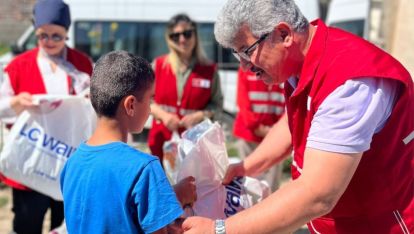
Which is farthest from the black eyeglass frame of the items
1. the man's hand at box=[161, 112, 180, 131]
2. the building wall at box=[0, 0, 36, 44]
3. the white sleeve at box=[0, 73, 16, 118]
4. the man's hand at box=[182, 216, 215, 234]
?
Answer: the building wall at box=[0, 0, 36, 44]

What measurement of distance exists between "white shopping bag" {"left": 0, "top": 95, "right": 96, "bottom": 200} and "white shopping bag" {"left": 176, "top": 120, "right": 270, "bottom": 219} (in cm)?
114

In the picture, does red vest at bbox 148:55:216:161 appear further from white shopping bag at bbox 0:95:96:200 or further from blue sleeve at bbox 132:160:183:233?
blue sleeve at bbox 132:160:183:233

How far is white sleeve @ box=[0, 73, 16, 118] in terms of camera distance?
3679 millimetres

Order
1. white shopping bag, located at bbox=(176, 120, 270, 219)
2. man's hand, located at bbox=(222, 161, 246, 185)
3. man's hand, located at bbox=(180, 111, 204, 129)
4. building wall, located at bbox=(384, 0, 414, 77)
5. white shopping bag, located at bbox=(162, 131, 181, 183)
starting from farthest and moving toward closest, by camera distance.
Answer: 1. building wall, located at bbox=(384, 0, 414, 77)
2. man's hand, located at bbox=(180, 111, 204, 129)
3. white shopping bag, located at bbox=(162, 131, 181, 183)
4. man's hand, located at bbox=(222, 161, 246, 185)
5. white shopping bag, located at bbox=(176, 120, 270, 219)

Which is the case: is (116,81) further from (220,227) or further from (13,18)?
(13,18)

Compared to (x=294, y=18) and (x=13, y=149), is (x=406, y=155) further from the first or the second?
(x=13, y=149)

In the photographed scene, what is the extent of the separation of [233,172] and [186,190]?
1.41ft

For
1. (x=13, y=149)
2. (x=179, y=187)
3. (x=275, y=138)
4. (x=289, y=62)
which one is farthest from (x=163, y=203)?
(x=13, y=149)

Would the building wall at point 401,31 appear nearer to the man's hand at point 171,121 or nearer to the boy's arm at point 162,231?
the man's hand at point 171,121

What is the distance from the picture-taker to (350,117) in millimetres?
1858

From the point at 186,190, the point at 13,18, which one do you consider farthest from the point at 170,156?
the point at 13,18

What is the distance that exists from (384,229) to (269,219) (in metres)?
0.52

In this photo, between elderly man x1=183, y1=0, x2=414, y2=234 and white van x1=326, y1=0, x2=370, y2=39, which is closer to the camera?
elderly man x1=183, y1=0, x2=414, y2=234

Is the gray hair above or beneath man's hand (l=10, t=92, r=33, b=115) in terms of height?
above
